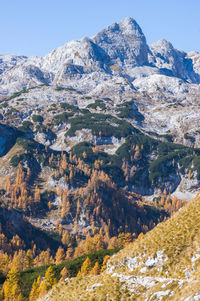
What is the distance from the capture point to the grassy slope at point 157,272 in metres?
31.3

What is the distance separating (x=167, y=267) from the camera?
1347 inches

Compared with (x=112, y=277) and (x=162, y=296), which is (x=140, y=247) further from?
(x=162, y=296)

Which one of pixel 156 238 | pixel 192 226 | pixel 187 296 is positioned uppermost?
pixel 192 226

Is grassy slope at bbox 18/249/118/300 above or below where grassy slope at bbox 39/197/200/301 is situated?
below

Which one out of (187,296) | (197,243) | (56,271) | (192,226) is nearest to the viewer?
(187,296)

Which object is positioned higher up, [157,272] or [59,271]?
[157,272]

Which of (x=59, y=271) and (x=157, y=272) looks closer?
(x=157, y=272)

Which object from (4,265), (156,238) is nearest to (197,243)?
(156,238)

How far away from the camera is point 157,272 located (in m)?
34.6

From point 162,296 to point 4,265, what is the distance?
7309 inches

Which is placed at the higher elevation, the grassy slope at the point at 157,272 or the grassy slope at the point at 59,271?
the grassy slope at the point at 157,272

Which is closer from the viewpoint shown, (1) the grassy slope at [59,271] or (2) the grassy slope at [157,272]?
(2) the grassy slope at [157,272]

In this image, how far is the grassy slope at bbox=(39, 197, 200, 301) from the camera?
103 ft

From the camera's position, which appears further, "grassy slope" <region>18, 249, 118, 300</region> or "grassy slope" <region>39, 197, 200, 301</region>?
"grassy slope" <region>18, 249, 118, 300</region>
